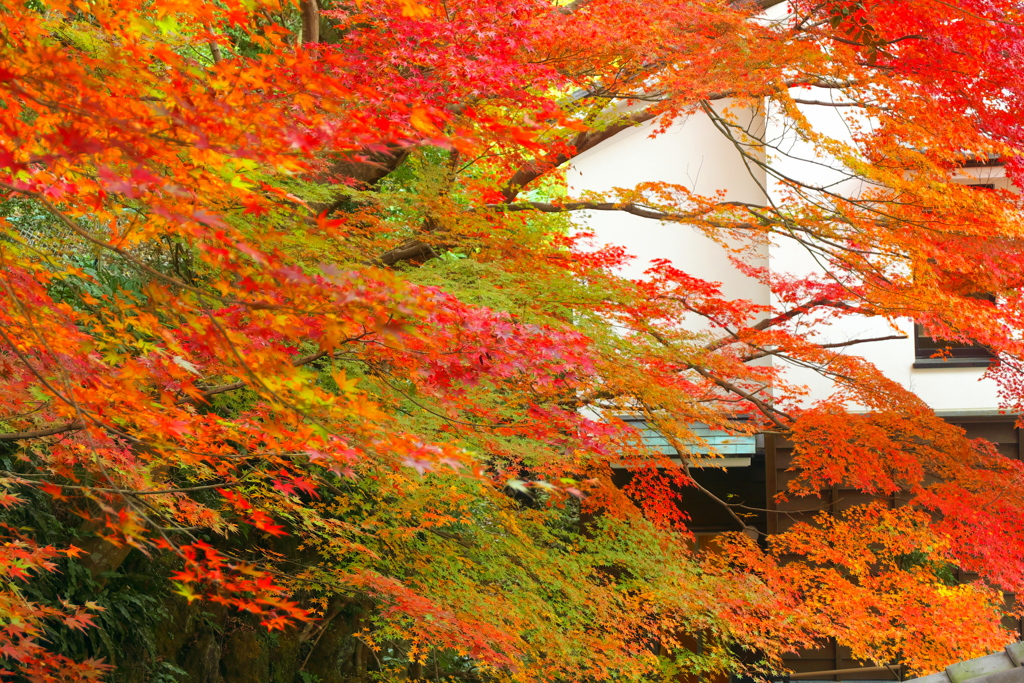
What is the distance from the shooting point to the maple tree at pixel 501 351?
14.0 ft

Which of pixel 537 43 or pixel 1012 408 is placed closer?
pixel 537 43

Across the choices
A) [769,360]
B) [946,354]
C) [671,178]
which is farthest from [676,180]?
[946,354]

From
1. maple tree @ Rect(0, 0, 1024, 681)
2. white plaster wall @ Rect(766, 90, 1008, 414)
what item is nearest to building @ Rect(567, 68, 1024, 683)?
white plaster wall @ Rect(766, 90, 1008, 414)

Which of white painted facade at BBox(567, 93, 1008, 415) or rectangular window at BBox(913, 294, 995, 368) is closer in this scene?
rectangular window at BBox(913, 294, 995, 368)

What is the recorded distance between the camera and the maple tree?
4.28m

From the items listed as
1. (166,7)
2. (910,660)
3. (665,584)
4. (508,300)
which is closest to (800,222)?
(508,300)

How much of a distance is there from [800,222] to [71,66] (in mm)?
6206

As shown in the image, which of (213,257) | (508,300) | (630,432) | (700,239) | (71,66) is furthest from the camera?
(700,239)

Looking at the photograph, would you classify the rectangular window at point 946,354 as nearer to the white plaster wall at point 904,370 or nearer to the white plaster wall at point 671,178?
the white plaster wall at point 904,370

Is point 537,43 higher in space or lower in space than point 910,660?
higher

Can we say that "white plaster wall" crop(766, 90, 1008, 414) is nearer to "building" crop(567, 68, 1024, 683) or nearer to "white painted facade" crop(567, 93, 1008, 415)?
"building" crop(567, 68, 1024, 683)

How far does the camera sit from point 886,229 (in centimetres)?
733

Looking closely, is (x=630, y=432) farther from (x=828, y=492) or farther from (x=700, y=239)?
(x=700, y=239)

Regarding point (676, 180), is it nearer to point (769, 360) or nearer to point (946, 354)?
point (769, 360)
